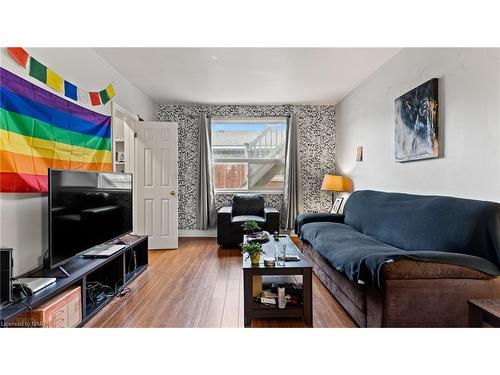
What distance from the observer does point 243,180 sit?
210 inches

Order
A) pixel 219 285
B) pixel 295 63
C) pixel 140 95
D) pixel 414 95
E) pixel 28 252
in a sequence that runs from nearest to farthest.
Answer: pixel 28 252, pixel 414 95, pixel 219 285, pixel 295 63, pixel 140 95

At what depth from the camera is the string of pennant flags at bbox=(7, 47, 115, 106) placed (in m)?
2.02

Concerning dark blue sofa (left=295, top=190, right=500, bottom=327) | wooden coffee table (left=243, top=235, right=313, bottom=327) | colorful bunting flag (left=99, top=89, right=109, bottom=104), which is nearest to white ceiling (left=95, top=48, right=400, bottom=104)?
colorful bunting flag (left=99, top=89, right=109, bottom=104)

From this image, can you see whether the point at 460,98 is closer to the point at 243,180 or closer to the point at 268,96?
the point at 268,96

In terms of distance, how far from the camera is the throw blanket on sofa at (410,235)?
174 centimetres

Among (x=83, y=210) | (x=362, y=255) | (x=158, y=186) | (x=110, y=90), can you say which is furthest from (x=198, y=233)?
(x=362, y=255)

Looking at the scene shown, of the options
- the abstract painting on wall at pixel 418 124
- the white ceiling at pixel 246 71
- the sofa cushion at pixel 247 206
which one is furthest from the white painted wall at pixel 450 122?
the sofa cushion at pixel 247 206

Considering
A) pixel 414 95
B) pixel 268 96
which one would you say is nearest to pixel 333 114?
pixel 268 96

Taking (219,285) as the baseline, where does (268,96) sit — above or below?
above

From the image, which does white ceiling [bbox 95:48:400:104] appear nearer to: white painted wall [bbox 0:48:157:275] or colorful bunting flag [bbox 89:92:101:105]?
white painted wall [bbox 0:48:157:275]
